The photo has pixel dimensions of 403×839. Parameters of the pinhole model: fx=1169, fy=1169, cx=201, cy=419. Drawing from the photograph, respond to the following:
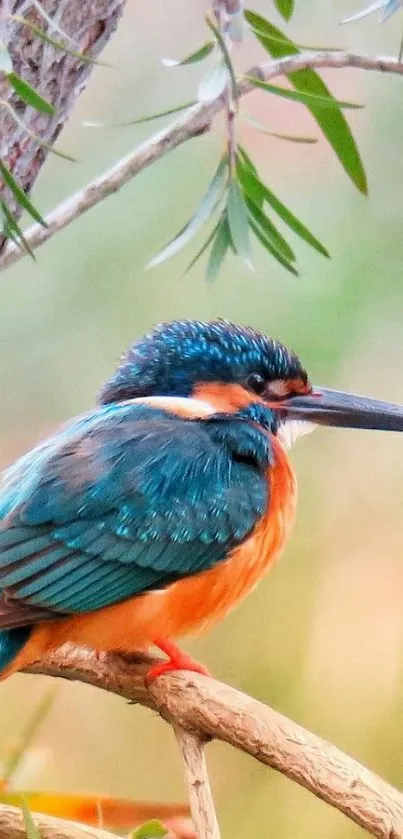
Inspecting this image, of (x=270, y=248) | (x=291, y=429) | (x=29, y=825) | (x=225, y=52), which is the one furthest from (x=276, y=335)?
(x=29, y=825)

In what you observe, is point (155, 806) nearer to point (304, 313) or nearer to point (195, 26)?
point (304, 313)

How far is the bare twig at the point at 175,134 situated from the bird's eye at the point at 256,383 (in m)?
0.23

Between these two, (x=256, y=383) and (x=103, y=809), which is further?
(x=256, y=383)

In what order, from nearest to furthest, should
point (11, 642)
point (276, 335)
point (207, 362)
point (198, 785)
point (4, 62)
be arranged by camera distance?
point (4, 62), point (198, 785), point (11, 642), point (207, 362), point (276, 335)

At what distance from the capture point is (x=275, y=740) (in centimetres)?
85

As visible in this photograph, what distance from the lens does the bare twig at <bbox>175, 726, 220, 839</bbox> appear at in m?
0.86

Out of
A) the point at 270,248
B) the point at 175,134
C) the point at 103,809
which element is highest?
the point at 175,134

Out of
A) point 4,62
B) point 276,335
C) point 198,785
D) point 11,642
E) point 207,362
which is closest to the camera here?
point 4,62

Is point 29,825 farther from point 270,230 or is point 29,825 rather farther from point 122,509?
point 270,230

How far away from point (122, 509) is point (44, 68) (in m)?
0.40

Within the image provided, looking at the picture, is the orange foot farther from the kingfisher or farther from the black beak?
the black beak

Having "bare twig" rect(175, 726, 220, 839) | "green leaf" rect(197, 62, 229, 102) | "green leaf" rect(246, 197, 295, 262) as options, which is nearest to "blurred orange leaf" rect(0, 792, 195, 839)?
"bare twig" rect(175, 726, 220, 839)

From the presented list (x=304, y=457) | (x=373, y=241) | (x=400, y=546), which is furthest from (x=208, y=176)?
(x=400, y=546)

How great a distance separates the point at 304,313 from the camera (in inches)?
69.6
